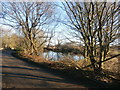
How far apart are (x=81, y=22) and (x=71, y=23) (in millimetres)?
1527

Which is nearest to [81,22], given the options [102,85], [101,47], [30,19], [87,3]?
[87,3]

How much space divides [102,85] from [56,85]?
2.18m

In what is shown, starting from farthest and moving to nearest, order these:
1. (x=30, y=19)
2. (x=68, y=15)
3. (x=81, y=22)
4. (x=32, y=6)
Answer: (x=30, y=19) < (x=32, y=6) < (x=68, y=15) < (x=81, y=22)

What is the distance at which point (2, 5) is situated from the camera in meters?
13.1

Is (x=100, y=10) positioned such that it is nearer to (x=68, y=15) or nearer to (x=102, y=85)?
(x=68, y=15)

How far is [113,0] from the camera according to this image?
21.5 ft

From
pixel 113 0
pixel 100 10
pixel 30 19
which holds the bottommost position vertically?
pixel 100 10

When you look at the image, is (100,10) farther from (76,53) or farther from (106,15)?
(76,53)

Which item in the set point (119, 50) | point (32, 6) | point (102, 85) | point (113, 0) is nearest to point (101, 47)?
point (119, 50)

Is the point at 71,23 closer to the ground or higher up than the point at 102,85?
higher up

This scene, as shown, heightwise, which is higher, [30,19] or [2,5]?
[2,5]

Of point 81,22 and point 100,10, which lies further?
point 81,22

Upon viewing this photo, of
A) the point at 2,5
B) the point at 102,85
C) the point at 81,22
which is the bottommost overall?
the point at 102,85

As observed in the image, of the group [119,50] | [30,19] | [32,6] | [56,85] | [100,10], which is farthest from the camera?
[30,19]
